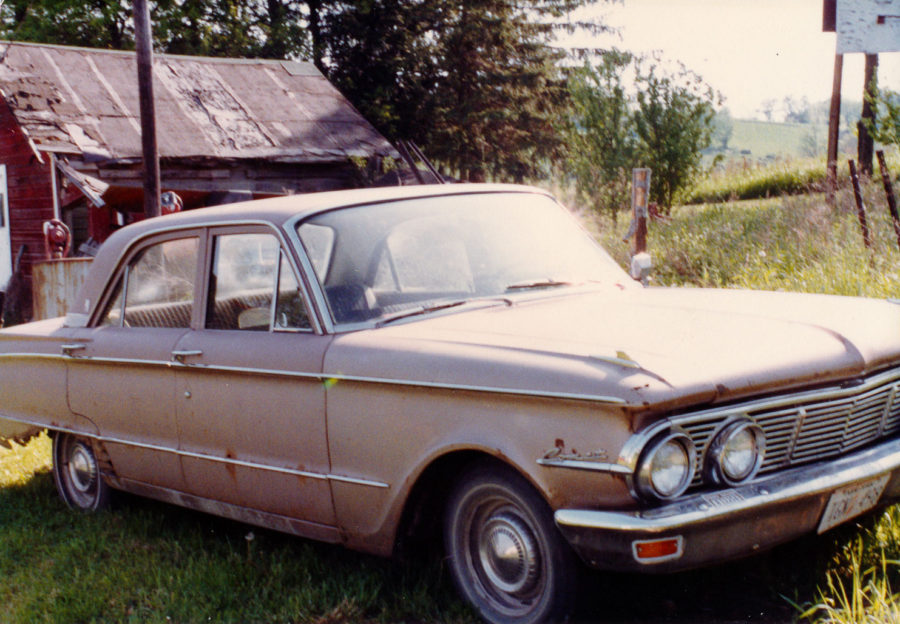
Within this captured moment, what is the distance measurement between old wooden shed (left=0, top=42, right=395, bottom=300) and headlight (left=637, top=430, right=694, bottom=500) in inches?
492

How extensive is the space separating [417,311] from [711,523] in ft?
4.72

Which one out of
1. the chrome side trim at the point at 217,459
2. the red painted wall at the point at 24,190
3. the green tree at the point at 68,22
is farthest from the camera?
the green tree at the point at 68,22

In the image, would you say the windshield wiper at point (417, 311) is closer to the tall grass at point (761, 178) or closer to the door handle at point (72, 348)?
the door handle at point (72, 348)

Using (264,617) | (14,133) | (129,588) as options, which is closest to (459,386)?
(264,617)

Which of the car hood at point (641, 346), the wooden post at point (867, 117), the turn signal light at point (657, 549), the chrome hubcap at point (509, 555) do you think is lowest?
the chrome hubcap at point (509, 555)

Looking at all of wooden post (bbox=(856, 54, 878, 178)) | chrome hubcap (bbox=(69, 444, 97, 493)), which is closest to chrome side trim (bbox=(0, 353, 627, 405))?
chrome hubcap (bbox=(69, 444, 97, 493))

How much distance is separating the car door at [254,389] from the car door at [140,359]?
13 cm

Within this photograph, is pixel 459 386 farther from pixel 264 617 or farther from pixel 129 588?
pixel 129 588

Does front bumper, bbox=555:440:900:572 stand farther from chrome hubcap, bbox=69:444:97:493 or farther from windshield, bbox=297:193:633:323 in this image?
chrome hubcap, bbox=69:444:97:493

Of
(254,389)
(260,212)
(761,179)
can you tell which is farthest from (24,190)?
(761,179)

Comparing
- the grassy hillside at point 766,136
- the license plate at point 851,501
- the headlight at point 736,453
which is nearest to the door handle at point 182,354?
the headlight at point 736,453

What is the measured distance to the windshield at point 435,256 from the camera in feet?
12.6

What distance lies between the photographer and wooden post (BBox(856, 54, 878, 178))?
11086 millimetres

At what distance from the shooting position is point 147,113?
1230 cm
